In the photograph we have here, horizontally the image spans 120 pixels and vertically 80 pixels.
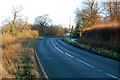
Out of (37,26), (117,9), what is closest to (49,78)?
(117,9)

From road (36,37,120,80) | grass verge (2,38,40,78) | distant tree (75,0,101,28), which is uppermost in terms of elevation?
distant tree (75,0,101,28)

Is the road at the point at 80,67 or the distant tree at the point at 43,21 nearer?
the road at the point at 80,67

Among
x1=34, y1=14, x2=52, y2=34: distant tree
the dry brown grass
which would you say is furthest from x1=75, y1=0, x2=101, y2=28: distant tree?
x1=34, y1=14, x2=52, y2=34: distant tree

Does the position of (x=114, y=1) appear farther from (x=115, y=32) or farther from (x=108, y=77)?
(x=108, y=77)

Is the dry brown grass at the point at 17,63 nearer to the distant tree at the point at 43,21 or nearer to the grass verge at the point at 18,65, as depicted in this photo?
the grass verge at the point at 18,65

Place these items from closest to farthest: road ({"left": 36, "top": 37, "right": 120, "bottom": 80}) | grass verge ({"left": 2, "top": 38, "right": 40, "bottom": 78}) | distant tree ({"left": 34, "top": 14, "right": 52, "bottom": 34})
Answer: grass verge ({"left": 2, "top": 38, "right": 40, "bottom": 78}) → road ({"left": 36, "top": 37, "right": 120, "bottom": 80}) → distant tree ({"left": 34, "top": 14, "right": 52, "bottom": 34})

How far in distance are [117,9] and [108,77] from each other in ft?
62.8

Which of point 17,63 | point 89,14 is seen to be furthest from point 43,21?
point 17,63

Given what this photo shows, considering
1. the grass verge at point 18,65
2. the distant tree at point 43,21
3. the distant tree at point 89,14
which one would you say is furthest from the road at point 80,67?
the distant tree at point 43,21

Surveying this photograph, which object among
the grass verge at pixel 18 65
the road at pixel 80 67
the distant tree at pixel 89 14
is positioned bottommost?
the road at pixel 80 67

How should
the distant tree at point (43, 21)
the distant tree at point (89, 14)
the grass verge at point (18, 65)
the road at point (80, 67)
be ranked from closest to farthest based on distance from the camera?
the grass verge at point (18, 65)
the road at point (80, 67)
the distant tree at point (89, 14)
the distant tree at point (43, 21)

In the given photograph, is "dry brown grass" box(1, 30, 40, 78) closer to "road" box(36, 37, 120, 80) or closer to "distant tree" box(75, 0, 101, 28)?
"road" box(36, 37, 120, 80)

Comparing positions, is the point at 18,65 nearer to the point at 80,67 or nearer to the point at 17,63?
the point at 17,63

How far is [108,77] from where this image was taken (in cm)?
731
